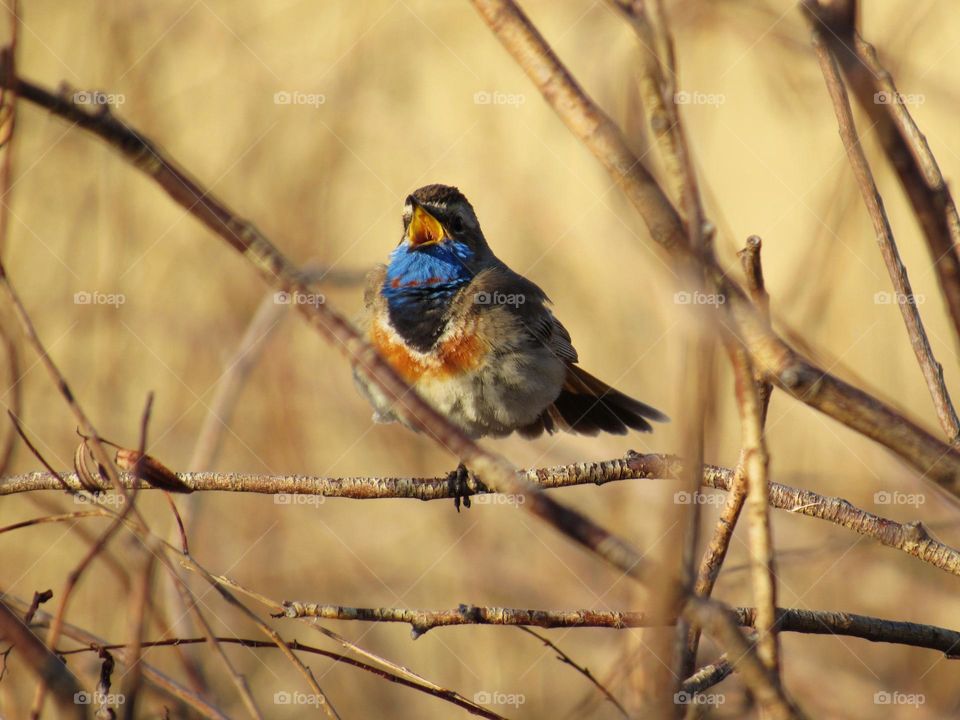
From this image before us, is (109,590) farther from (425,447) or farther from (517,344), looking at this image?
(517,344)

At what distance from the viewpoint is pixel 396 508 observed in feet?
24.8

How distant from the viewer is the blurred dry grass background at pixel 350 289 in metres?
6.46

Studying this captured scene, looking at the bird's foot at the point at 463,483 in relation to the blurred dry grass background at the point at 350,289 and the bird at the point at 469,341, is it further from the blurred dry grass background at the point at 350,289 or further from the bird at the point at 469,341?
the blurred dry grass background at the point at 350,289

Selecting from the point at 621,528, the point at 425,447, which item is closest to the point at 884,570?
the point at 621,528

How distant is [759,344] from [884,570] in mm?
5741

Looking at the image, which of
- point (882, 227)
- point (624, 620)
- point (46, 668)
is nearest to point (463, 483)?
point (624, 620)

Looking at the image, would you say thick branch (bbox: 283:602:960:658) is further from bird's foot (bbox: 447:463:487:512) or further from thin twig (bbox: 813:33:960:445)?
bird's foot (bbox: 447:463:487:512)

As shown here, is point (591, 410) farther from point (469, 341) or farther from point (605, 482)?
point (605, 482)

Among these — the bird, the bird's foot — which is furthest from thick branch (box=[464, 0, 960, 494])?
the bird

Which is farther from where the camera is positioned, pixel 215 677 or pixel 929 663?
pixel 215 677

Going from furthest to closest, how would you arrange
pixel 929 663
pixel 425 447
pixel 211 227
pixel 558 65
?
pixel 425 447 → pixel 929 663 → pixel 558 65 → pixel 211 227

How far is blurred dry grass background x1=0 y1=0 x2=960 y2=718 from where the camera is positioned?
646 centimetres

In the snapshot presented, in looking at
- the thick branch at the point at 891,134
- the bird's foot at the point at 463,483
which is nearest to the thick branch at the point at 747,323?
the thick branch at the point at 891,134

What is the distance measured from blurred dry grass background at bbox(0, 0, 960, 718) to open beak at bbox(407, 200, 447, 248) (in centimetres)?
157
